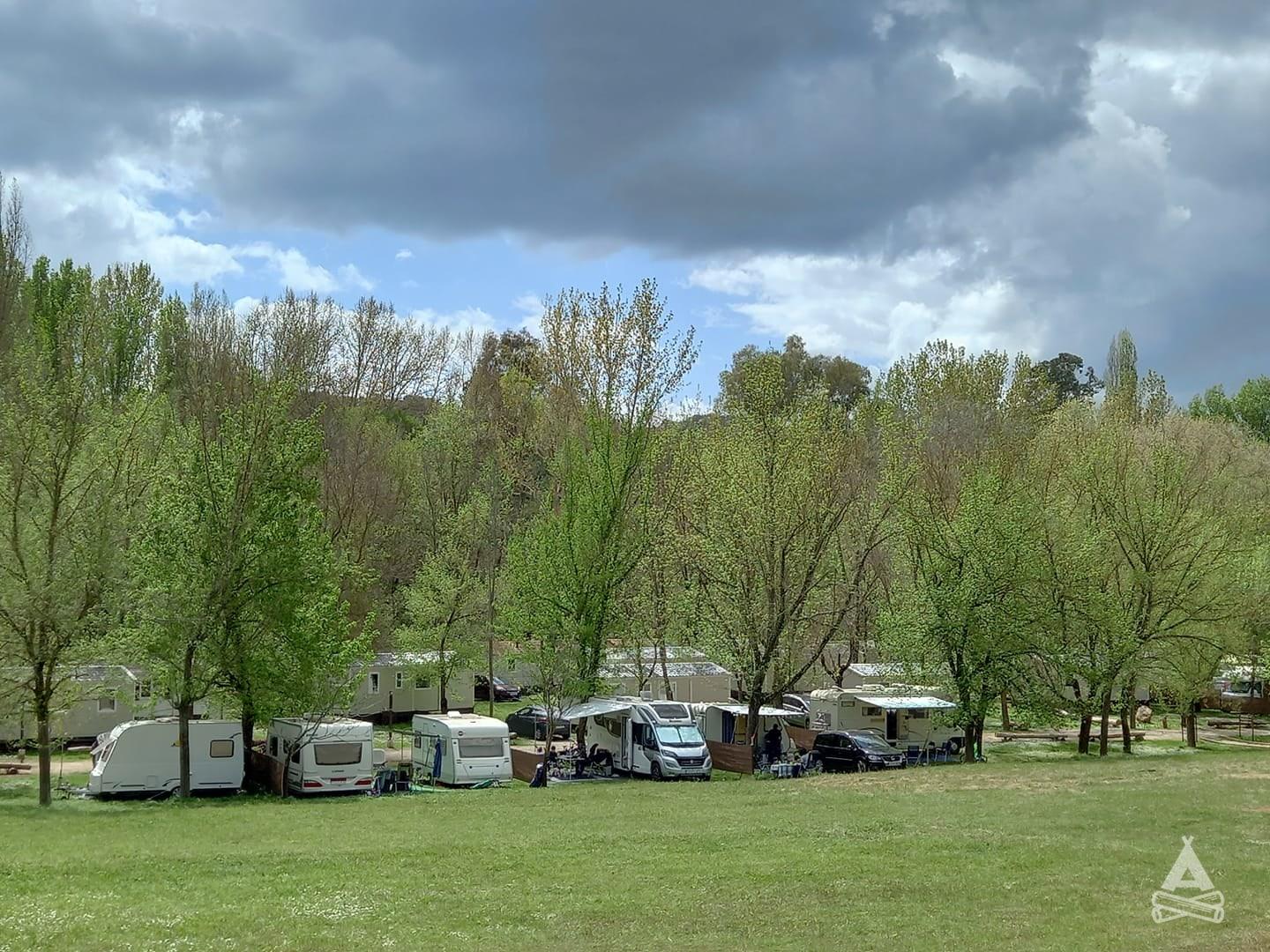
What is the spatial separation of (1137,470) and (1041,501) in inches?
163

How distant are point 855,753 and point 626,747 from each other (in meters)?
6.37

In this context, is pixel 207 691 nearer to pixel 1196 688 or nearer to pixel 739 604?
pixel 739 604

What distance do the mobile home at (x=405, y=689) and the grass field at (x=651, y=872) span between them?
18.8 metres

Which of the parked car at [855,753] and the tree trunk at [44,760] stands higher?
the tree trunk at [44,760]

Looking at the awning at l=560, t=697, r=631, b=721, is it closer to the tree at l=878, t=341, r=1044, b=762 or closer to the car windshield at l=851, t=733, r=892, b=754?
the car windshield at l=851, t=733, r=892, b=754

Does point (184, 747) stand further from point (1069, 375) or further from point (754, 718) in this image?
point (1069, 375)

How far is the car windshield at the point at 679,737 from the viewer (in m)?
30.4

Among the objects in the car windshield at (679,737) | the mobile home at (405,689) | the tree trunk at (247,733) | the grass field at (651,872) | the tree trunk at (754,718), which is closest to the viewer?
the grass field at (651,872)

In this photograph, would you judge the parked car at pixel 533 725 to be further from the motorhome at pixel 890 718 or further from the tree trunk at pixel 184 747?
the tree trunk at pixel 184 747

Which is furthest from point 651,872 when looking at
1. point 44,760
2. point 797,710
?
point 797,710

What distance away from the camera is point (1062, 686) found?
34.6 m

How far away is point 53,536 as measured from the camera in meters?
24.2

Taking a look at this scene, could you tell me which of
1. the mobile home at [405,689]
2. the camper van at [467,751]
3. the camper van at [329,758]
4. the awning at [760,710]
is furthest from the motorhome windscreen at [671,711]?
the mobile home at [405,689]

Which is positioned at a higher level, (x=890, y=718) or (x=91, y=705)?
(x=91, y=705)
